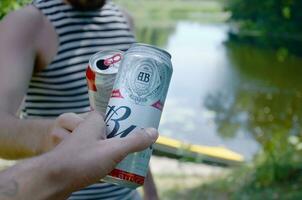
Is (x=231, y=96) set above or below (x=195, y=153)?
below

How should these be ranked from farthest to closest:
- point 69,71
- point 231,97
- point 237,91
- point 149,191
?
point 237,91, point 231,97, point 149,191, point 69,71

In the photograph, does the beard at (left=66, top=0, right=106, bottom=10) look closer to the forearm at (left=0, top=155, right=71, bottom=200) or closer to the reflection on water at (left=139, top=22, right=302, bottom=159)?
A: the forearm at (left=0, top=155, right=71, bottom=200)

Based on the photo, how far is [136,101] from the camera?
1.01 metres

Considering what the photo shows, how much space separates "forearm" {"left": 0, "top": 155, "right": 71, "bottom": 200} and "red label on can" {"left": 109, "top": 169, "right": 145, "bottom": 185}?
14 centimetres

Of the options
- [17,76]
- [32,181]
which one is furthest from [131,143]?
[17,76]

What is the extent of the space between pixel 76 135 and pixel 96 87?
0.78 ft

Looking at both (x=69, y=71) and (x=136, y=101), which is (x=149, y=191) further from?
(x=136, y=101)

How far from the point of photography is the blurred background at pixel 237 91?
5.12 meters

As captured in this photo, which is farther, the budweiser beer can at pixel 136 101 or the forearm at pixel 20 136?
the forearm at pixel 20 136

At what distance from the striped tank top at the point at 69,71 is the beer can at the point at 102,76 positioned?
0.44 meters

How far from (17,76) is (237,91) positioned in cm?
1201

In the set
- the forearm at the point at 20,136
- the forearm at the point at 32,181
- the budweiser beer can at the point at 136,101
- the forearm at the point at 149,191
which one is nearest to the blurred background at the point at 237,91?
the forearm at the point at 149,191

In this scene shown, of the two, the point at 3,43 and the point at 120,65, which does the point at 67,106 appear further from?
the point at 120,65

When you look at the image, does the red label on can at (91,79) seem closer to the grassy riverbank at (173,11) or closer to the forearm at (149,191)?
the forearm at (149,191)
